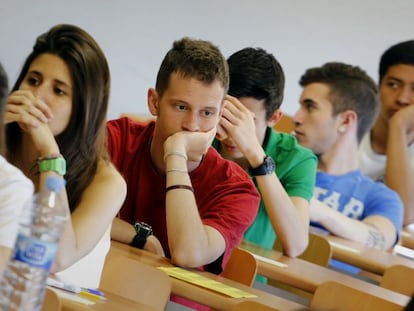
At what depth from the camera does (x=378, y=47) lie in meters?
6.90

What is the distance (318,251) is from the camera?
3.93 metres

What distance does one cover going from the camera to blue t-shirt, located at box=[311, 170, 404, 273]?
4.38 m

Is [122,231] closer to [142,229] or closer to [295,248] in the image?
[142,229]

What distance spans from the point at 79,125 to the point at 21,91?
18 centimetres

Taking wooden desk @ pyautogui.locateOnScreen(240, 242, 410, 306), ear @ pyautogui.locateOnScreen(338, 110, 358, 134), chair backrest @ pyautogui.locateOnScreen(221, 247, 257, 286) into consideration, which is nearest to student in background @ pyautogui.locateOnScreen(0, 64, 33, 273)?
chair backrest @ pyautogui.locateOnScreen(221, 247, 257, 286)

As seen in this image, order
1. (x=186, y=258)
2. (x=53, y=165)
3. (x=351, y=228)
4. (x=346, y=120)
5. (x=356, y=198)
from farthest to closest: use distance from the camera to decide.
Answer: (x=346, y=120) < (x=356, y=198) < (x=351, y=228) < (x=186, y=258) < (x=53, y=165)

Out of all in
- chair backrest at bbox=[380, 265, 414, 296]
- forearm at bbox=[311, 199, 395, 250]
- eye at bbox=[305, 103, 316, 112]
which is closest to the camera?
chair backrest at bbox=[380, 265, 414, 296]

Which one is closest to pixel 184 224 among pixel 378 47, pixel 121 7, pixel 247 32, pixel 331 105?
pixel 331 105

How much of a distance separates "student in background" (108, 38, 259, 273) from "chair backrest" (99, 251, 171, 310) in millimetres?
317

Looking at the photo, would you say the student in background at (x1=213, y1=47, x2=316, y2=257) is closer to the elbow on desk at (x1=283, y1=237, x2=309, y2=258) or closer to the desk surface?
the elbow on desk at (x1=283, y1=237, x2=309, y2=258)

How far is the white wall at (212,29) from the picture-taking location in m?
5.38

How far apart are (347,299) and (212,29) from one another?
367 cm

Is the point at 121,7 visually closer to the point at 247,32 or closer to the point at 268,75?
the point at 247,32

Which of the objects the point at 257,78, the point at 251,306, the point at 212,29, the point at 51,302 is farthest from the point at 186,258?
the point at 212,29
